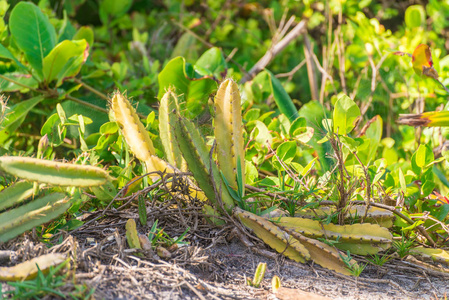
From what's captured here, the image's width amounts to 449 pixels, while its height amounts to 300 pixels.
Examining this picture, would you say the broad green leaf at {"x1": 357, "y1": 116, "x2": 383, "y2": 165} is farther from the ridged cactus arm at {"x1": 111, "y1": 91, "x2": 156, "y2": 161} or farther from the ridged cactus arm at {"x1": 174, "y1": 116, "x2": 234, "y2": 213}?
the ridged cactus arm at {"x1": 111, "y1": 91, "x2": 156, "y2": 161}

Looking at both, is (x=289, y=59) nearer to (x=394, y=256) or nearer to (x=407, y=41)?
(x=407, y=41)

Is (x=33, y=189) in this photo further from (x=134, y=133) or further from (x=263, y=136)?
(x=263, y=136)

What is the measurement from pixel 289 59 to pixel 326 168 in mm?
2254

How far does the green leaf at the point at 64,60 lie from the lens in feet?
5.97

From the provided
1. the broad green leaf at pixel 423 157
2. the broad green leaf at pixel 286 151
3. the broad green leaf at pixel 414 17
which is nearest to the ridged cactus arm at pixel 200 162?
the broad green leaf at pixel 286 151

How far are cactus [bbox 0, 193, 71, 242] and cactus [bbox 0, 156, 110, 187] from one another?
5.1 inches

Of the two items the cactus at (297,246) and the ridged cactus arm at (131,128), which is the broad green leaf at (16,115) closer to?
the ridged cactus arm at (131,128)

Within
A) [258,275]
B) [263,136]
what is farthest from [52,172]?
[263,136]

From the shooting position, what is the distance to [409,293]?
1.21 metres

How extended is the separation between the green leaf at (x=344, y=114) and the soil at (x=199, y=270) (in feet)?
1.79

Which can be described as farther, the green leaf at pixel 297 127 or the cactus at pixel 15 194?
the green leaf at pixel 297 127

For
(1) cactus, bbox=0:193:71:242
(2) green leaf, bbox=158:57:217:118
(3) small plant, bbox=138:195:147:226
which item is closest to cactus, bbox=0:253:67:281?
(1) cactus, bbox=0:193:71:242

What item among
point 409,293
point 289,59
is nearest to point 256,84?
point 409,293

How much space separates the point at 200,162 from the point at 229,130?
165 mm
